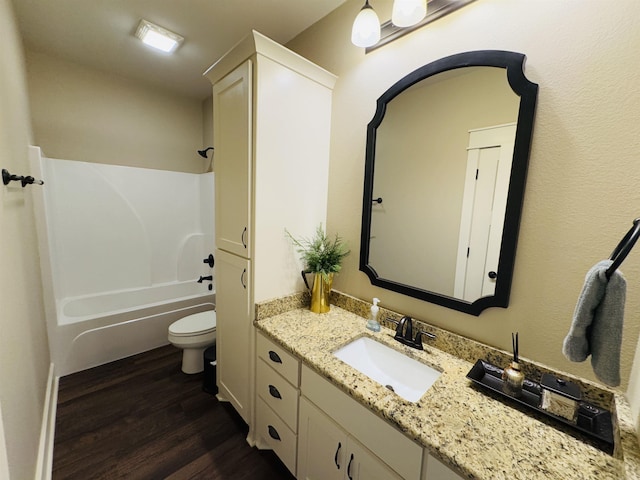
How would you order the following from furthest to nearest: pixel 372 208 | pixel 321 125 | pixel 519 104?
1. pixel 321 125
2. pixel 372 208
3. pixel 519 104

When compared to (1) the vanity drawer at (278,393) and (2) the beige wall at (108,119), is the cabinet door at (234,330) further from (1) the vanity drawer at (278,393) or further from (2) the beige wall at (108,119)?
(2) the beige wall at (108,119)

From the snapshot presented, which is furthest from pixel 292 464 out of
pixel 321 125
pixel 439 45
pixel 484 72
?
pixel 439 45

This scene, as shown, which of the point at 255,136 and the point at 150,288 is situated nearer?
the point at 255,136

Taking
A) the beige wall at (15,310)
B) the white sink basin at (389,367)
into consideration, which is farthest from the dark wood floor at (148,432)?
the white sink basin at (389,367)

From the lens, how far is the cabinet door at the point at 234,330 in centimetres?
152

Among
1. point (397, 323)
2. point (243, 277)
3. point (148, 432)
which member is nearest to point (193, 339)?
point (148, 432)

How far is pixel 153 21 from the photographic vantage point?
173 cm

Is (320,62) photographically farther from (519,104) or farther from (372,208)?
(519,104)

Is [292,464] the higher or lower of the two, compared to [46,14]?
lower

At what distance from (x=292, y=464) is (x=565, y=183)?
5.61ft

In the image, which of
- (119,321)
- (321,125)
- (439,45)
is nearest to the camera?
(439,45)

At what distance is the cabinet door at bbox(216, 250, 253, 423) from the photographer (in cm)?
152

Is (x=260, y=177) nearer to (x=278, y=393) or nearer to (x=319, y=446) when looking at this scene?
(x=278, y=393)

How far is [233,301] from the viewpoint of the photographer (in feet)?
5.33
